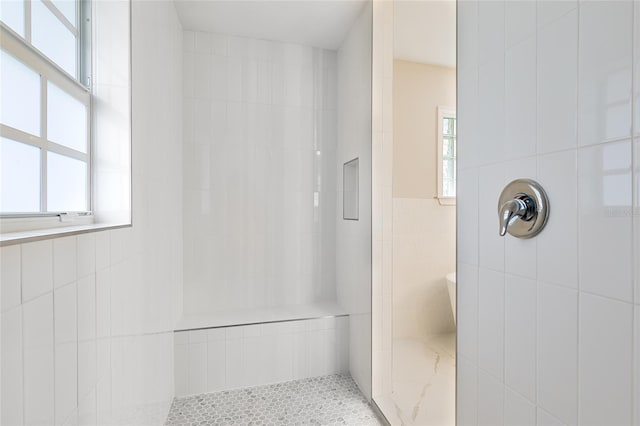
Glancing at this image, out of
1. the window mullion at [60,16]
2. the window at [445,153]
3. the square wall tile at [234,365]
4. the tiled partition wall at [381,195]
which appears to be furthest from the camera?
the window at [445,153]

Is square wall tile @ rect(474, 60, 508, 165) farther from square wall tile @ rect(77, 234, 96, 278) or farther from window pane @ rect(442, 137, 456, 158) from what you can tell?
window pane @ rect(442, 137, 456, 158)

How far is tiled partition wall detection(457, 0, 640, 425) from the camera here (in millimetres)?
620

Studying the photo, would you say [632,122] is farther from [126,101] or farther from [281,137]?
[281,137]

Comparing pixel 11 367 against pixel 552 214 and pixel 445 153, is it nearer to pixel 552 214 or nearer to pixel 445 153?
pixel 552 214

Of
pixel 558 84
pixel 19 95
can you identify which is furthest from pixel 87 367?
pixel 558 84

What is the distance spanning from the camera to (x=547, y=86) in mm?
768

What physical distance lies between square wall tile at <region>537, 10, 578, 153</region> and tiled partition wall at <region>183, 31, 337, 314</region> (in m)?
1.86

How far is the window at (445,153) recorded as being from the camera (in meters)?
2.62

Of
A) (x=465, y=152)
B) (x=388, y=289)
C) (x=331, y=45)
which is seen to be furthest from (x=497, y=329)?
(x=331, y=45)

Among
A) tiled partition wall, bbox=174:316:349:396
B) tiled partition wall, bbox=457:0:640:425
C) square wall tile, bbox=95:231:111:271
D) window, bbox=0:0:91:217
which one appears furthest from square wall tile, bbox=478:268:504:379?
tiled partition wall, bbox=174:316:349:396

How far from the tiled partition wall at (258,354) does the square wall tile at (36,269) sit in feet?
4.76

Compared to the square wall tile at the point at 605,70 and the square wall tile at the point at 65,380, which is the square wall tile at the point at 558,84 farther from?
the square wall tile at the point at 65,380

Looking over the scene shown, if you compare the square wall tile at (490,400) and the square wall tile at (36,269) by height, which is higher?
the square wall tile at (36,269)

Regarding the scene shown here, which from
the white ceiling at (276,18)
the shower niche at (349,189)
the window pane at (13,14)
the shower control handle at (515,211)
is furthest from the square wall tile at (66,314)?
the white ceiling at (276,18)
